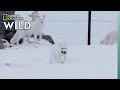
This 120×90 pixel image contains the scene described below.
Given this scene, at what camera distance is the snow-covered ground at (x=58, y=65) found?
4.69m

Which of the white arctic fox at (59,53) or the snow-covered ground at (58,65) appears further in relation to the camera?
the white arctic fox at (59,53)

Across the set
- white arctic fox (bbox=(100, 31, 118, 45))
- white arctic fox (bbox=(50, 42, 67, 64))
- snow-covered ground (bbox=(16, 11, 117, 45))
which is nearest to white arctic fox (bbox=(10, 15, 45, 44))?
snow-covered ground (bbox=(16, 11, 117, 45))

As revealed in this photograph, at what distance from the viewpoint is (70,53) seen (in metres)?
4.91

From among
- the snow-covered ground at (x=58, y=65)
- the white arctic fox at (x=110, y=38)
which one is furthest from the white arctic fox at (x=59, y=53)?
the white arctic fox at (x=110, y=38)

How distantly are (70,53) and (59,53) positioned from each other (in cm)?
11

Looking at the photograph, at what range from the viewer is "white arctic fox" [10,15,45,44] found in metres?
4.88

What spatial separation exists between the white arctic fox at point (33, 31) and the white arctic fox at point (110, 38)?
508 mm

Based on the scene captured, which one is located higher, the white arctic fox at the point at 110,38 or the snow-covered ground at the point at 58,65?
the white arctic fox at the point at 110,38

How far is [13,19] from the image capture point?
4758mm

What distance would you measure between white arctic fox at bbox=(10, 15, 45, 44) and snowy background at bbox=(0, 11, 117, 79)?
51mm

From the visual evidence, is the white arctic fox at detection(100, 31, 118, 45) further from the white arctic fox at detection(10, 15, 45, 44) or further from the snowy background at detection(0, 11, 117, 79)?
the white arctic fox at detection(10, 15, 45, 44)

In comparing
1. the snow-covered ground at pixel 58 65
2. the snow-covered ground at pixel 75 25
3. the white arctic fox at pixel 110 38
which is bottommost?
the snow-covered ground at pixel 58 65

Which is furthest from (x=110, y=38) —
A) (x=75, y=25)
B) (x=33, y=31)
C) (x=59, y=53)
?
(x=33, y=31)

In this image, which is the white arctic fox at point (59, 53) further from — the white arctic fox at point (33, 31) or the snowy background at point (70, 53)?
the white arctic fox at point (33, 31)
